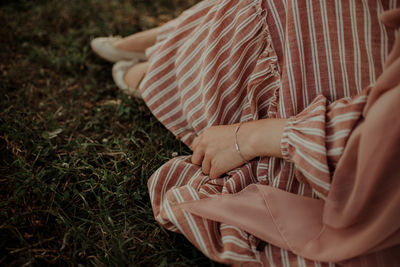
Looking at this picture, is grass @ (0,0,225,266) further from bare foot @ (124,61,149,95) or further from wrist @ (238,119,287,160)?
wrist @ (238,119,287,160)

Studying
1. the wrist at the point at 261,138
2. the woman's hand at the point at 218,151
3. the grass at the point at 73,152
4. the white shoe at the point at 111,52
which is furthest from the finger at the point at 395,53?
the white shoe at the point at 111,52

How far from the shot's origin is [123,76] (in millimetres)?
1771

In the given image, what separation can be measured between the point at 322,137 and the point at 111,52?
1.42m

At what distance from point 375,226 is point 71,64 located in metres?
1.82

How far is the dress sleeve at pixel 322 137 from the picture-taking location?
33.1 inches

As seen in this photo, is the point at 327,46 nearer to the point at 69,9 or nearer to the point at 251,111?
the point at 251,111

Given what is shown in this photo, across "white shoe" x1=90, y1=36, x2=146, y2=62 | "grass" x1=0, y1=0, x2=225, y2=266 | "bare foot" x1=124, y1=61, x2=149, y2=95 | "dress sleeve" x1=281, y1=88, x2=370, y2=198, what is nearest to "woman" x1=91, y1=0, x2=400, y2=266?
"dress sleeve" x1=281, y1=88, x2=370, y2=198

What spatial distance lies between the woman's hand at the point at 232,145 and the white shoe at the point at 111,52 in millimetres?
862

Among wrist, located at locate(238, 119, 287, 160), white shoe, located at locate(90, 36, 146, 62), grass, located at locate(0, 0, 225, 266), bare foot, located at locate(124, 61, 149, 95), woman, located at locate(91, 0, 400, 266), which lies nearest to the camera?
woman, located at locate(91, 0, 400, 266)

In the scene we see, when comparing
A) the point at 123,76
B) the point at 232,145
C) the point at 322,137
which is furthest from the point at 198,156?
the point at 123,76

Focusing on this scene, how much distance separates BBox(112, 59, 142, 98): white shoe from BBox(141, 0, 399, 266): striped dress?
18.0 inches

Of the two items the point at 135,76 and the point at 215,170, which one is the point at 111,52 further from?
the point at 215,170

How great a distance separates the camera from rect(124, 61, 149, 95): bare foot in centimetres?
166

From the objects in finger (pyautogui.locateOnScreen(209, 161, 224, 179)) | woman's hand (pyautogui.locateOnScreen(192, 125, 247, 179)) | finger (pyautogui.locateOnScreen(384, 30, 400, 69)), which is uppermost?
finger (pyautogui.locateOnScreen(384, 30, 400, 69))
